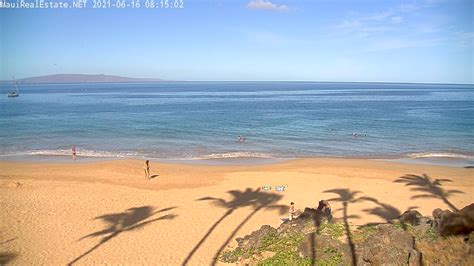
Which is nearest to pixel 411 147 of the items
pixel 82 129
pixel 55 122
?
pixel 82 129

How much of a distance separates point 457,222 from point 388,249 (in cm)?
322

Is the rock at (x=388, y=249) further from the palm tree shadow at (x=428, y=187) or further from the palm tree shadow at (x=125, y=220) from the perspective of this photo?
the palm tree shadow at (x=428, y=187)

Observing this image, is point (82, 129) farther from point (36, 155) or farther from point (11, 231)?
point (11, 231)

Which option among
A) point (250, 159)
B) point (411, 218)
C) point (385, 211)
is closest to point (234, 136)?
point (250, 159)

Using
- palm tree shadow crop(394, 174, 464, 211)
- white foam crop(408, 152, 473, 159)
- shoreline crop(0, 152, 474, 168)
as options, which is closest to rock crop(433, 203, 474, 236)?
palm tree shadow crop(394, 174, 464, 211)

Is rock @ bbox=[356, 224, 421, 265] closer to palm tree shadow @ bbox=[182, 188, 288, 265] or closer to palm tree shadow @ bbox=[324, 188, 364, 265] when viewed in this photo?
palm tree shadow @ bbox=[324, 188, 364, 265]

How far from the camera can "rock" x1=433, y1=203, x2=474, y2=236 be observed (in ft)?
42.7

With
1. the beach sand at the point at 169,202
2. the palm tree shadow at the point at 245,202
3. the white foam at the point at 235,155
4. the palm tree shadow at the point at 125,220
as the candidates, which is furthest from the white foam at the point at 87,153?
the palm tree shadow at the point at 125,220

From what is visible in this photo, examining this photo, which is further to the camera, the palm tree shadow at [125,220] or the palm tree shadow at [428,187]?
the palm tree shadow at [428,187]

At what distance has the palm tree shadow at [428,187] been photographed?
23.3 metres

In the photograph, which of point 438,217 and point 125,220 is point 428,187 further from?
point 125,220

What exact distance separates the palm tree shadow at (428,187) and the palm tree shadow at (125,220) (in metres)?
15.3

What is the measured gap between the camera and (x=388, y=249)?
39.1 ft

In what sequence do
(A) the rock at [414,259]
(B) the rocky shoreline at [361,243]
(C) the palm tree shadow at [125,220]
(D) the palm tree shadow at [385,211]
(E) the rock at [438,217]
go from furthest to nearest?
(D) the palm tree shadow at [385,211] < (C) the palm tree shadow at [125,220] < (E) the rock at [438,217] < (B) the rocky shoreline at [361,243] < (A) the rock at [414,259]
